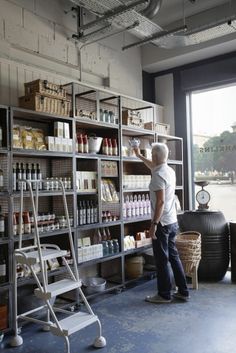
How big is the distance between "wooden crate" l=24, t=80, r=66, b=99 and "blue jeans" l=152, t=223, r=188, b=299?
181cm

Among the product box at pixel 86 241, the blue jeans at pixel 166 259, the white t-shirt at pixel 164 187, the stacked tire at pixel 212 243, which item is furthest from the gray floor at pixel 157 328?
the white t-shirt at pixel 164 187

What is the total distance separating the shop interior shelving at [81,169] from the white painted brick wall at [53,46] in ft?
1.08

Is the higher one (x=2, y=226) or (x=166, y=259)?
(x=2, y=226)

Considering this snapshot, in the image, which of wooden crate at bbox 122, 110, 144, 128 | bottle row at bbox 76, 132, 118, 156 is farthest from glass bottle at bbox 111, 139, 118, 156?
wooden crate at bbox 122, 110, 144, 128

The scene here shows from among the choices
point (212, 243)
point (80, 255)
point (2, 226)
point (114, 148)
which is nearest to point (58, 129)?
point (114, 148)

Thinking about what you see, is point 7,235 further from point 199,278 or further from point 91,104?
point 199,278

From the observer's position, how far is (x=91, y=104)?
472 centimetres

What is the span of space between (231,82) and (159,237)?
293 centimetres

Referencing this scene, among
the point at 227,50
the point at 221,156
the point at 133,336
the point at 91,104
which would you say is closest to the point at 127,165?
the point at 91,104

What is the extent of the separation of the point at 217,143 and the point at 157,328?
131 inches

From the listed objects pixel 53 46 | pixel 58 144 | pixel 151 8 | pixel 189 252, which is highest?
pixel 151 8

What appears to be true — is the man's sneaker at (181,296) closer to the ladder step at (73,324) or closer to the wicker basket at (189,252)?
the wicker basket at (189,252)

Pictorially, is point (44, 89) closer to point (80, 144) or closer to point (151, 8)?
point (80, 144)

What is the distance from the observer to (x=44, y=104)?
3582mm
